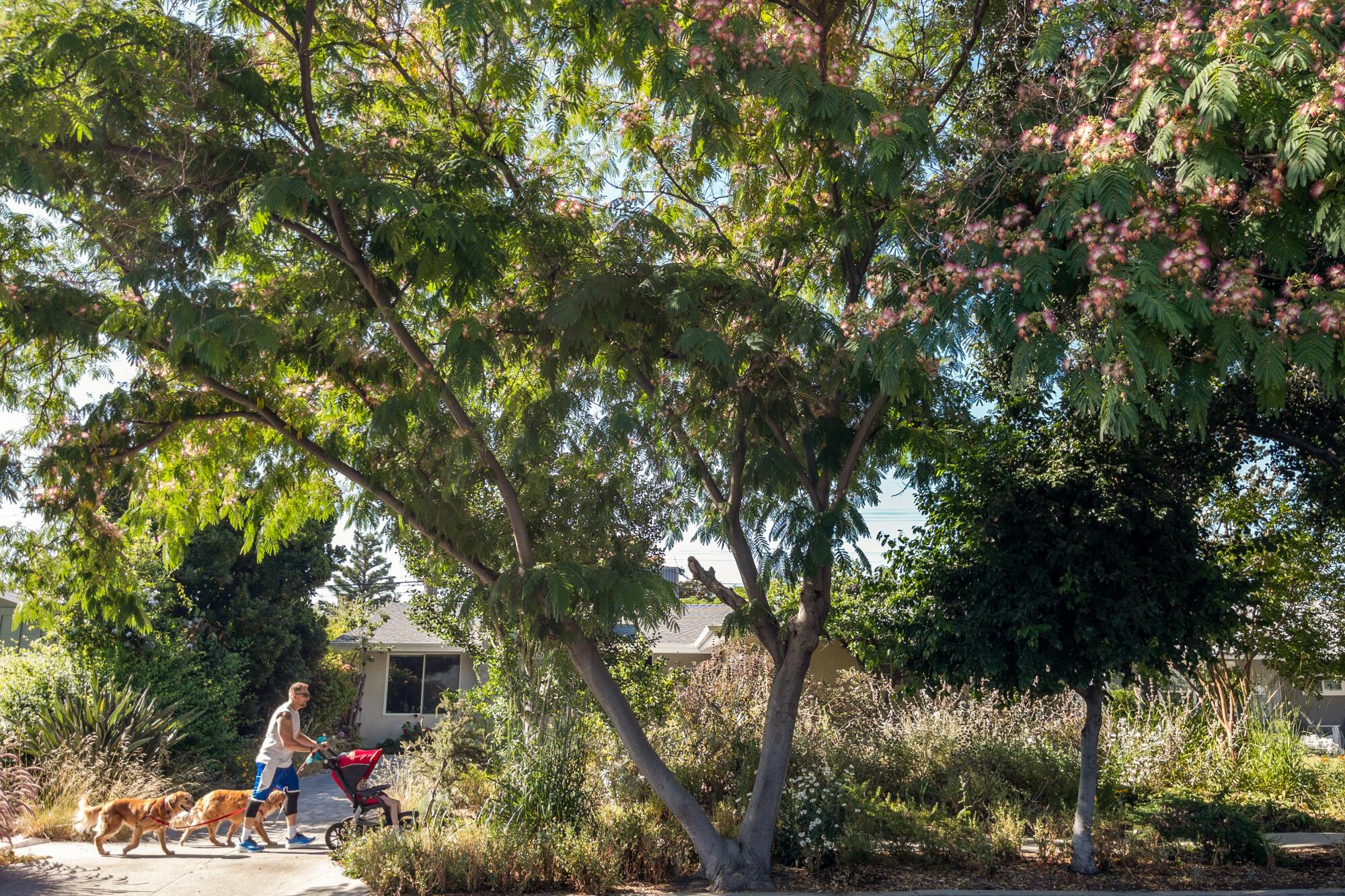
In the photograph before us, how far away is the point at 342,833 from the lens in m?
9.59

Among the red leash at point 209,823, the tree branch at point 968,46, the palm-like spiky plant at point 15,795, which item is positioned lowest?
the red leash at point 209,823

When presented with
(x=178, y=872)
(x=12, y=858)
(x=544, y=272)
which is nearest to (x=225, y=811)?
(x=178, y=872)

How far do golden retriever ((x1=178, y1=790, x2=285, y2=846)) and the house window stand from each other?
47.2 feet

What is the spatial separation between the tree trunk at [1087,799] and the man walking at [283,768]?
→ 25.2 feet

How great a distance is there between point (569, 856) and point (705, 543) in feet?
10.7

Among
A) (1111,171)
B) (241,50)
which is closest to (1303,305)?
(1111,171)

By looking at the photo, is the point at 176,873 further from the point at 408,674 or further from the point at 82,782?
the point at 408,674

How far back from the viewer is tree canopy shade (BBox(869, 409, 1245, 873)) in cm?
924

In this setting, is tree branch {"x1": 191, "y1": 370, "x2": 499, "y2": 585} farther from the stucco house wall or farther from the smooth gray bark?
the stucco house wall

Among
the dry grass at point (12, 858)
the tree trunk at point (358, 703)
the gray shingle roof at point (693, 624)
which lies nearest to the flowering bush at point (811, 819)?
the dry grass at point (12, 858)

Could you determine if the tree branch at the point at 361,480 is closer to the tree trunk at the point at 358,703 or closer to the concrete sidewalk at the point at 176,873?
the concrete sidewalk at the point at 176,873

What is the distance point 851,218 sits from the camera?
870 cm

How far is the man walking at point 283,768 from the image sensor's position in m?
10.1

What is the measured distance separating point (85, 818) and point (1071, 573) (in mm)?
9753
